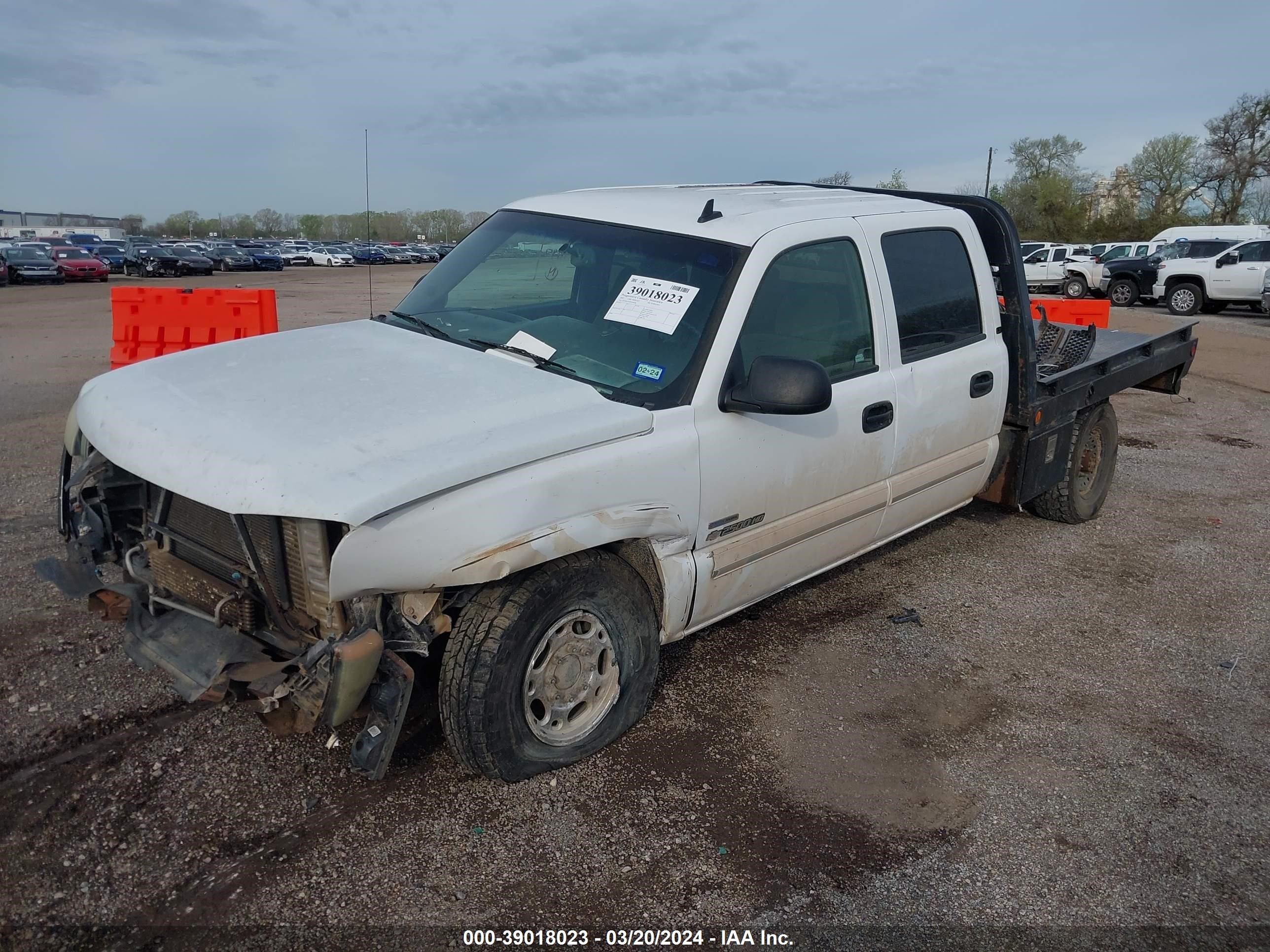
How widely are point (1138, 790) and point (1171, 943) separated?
800mm

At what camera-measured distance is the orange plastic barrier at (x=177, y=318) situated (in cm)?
976

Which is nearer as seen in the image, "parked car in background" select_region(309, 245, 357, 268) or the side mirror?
the side mirror

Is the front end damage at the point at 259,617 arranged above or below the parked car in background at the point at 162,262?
below

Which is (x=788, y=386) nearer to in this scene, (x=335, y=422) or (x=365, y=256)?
(x=335, y=422)

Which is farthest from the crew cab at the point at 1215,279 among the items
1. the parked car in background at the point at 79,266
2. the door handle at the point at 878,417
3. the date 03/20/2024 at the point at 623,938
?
the parked car in background at the point at 79,266

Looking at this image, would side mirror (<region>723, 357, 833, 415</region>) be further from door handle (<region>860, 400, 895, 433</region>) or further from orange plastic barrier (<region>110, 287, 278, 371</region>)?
orange plastic barrier (<region>110, 287, 278, 371</region>)

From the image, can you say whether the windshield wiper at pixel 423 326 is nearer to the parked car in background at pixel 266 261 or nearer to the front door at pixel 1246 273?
the front door at pixel 1246 273

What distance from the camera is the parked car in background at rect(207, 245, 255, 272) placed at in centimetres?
4591

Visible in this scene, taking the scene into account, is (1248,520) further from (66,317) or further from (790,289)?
(66,317)

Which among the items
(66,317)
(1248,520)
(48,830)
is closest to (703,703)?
(48,830)

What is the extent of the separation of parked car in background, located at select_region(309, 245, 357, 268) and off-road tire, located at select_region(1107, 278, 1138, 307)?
149 feet

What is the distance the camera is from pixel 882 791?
3414 mm

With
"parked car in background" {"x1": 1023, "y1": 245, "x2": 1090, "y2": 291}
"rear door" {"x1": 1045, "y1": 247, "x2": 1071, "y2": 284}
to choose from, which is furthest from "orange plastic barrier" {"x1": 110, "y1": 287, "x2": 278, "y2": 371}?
"rear door" {"x1": 1045, "y1": 247, "x2": 1071, "y2": 284}

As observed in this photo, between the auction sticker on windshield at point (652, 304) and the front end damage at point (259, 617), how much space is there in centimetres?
132
